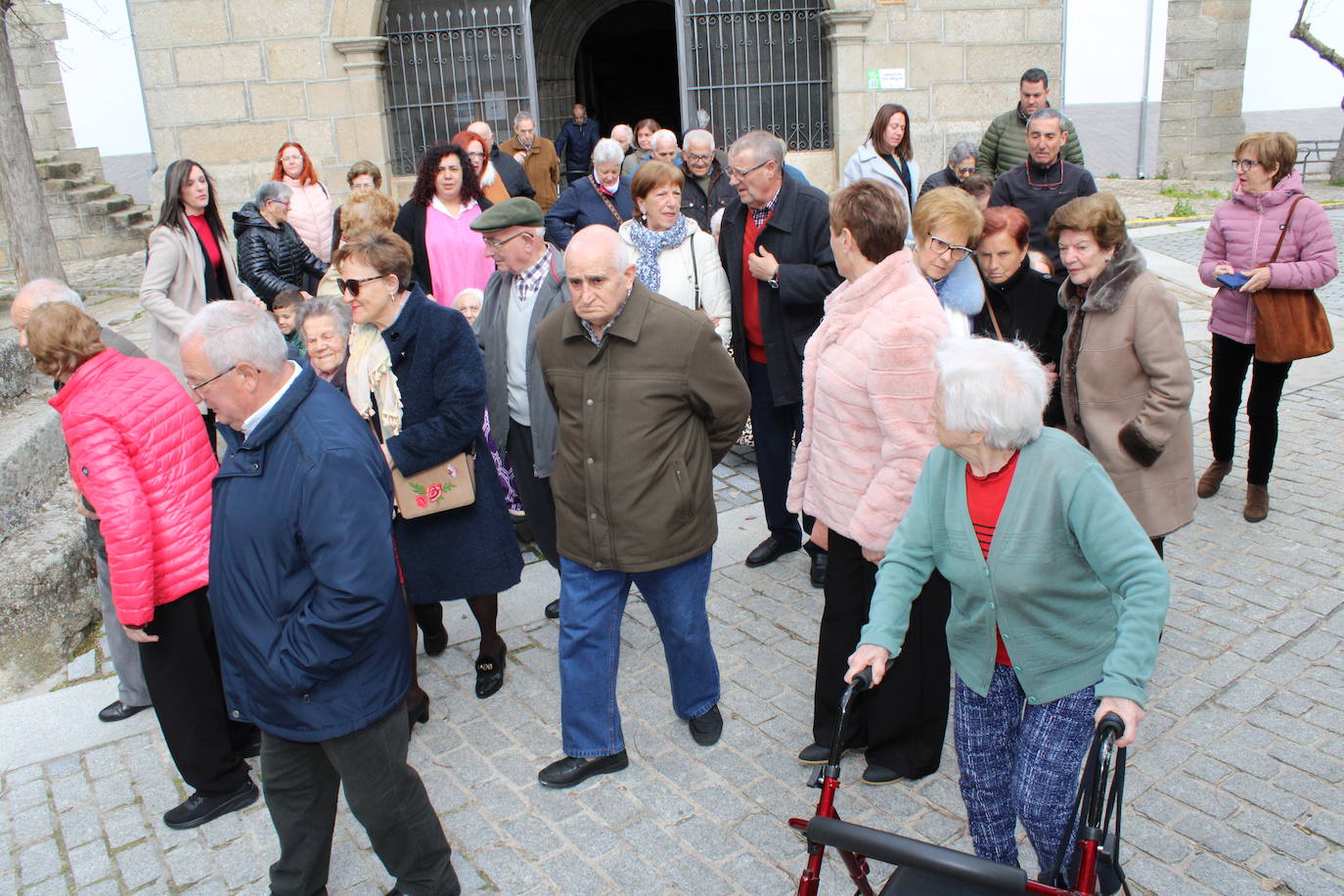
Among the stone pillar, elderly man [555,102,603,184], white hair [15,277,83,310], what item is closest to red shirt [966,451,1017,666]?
white hair [15,277,83,310]

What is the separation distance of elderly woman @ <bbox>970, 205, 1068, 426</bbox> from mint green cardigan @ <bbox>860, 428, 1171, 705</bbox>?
5.70 feet

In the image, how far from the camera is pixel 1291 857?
3113 millimetres

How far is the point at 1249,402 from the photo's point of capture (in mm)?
5668

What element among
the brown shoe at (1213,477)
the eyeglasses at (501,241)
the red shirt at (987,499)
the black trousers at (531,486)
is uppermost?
the eyeglasses at (501,241)

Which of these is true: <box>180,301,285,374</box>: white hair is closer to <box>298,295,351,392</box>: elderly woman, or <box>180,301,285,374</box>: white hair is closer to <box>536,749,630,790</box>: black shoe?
<box>298,295,351,392</box>: elderly woman

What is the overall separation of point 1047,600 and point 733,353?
3.02 metres

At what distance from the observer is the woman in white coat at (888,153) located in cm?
786

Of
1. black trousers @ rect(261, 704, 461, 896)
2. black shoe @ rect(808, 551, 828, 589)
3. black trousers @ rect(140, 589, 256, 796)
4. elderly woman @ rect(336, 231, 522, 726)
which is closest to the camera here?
black trousers @ rect(261, 704, 461, 896)

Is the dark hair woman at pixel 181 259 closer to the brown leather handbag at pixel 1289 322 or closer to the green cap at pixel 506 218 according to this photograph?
the green cap at pixel 506 218

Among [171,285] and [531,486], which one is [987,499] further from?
[171,285]

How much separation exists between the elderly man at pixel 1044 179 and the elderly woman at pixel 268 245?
4302 millimetres

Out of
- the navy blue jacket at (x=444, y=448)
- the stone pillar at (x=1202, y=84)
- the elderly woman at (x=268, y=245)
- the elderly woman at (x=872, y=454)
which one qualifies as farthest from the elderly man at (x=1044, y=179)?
the stone pillar at (x=1202, y=84)

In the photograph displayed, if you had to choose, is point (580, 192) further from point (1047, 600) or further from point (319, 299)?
point (1047, 600)

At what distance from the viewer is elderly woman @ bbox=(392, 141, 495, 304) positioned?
6.09m
